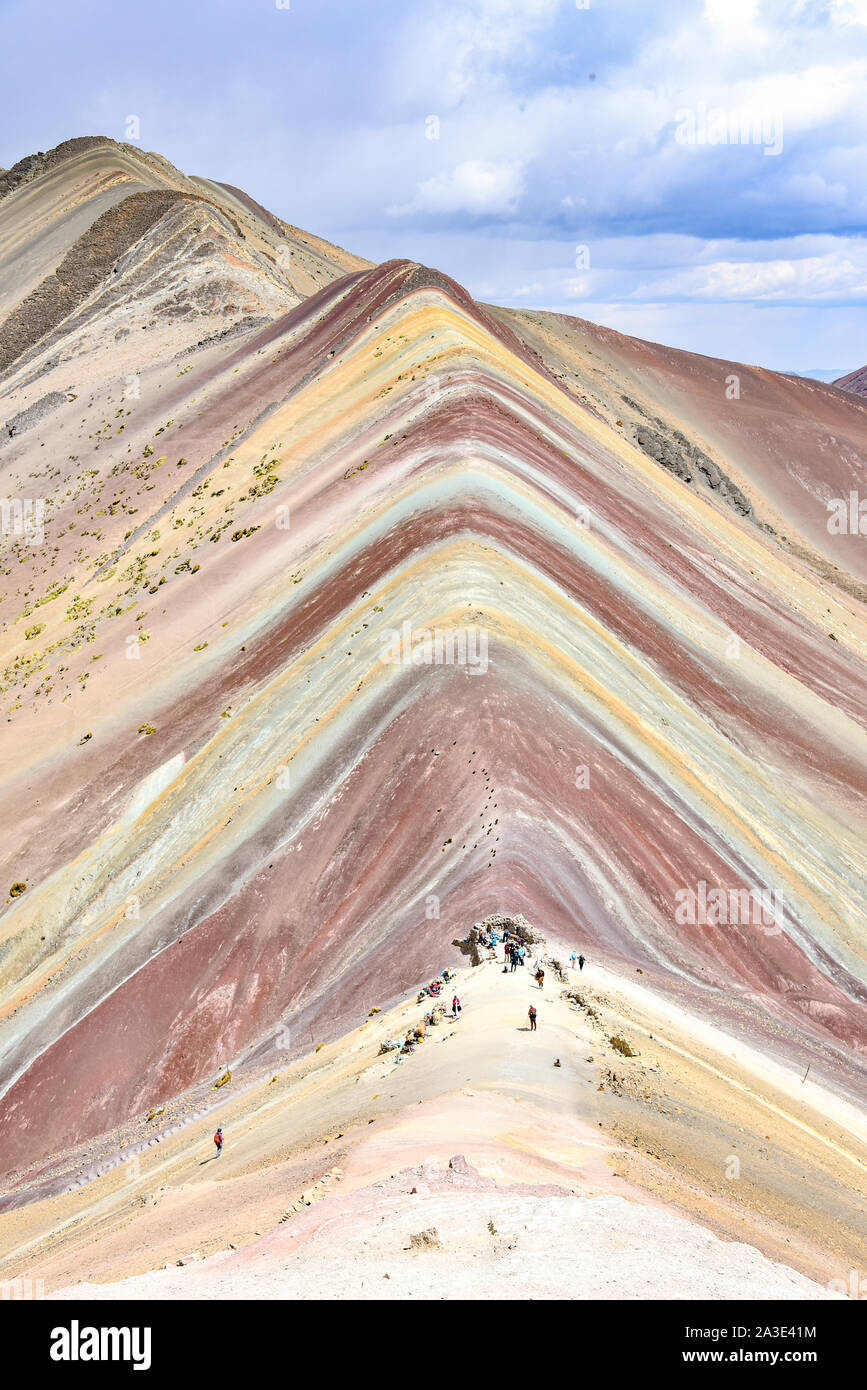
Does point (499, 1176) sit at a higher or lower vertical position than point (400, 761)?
lower

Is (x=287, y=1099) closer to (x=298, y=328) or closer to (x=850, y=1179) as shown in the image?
(x=850, y=1179)

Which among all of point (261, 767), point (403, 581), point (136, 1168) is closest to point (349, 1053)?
point (136, 1168)

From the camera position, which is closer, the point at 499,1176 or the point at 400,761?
the point at 499,1176

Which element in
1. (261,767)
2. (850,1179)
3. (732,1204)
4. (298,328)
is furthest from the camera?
(298,328)

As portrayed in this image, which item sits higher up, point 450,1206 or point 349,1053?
point 349,1053

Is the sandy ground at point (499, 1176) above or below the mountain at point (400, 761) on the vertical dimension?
below

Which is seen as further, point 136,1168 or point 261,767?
point 261,767
